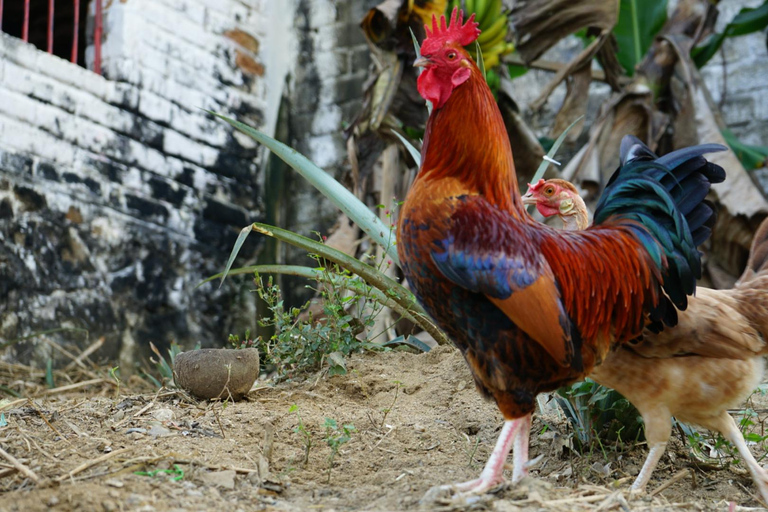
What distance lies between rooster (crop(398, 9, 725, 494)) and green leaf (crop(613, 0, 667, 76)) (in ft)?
14.1

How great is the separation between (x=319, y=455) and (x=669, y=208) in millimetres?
1560

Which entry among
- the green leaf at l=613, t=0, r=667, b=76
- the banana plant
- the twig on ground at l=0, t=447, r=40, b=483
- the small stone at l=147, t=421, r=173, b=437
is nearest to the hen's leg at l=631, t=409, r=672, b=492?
the small stone at l=147, t=421, r=173, b=437

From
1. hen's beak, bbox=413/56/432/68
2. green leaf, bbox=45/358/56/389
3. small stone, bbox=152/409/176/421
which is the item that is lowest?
green leaf, bbox=45/358/56/389

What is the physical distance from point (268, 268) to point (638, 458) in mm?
1854

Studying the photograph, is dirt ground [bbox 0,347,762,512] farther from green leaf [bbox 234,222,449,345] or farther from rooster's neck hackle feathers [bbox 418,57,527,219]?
rooster's neck hackle feathers [bbox 418,57,527,219]

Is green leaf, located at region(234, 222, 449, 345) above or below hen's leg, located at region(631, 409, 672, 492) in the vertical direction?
above

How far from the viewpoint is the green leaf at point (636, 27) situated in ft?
21.2

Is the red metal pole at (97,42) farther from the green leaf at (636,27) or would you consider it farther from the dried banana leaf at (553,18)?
the green leaf at (636,27)

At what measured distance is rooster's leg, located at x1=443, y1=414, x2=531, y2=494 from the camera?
2.23 meters

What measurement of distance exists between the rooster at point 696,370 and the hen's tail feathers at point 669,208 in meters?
0.11

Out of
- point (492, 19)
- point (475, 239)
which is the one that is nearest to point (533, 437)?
point (475, 239)

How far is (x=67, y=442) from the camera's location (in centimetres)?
262

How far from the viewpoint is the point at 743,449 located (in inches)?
102

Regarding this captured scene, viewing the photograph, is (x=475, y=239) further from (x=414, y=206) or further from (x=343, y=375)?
(x=343, y=375)
